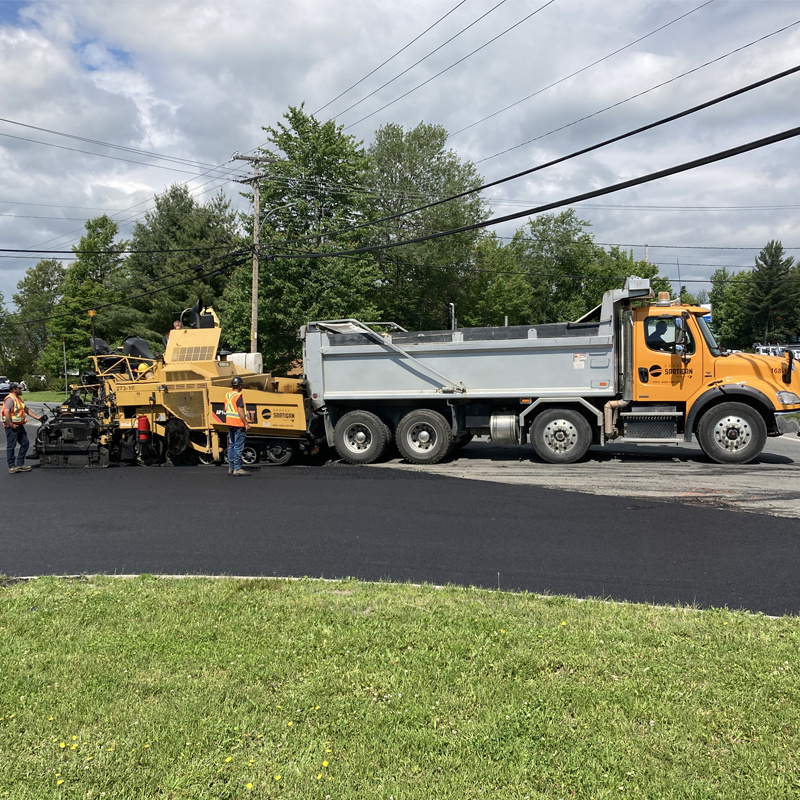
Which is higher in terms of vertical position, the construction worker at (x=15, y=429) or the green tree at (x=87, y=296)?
the green tree at (x=87, y=296)

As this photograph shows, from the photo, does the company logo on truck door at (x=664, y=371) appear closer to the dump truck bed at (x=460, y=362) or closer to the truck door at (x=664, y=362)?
the truck door at (x=664, y=362)

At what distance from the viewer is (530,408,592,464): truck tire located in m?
12.2

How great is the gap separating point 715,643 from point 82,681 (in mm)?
3599

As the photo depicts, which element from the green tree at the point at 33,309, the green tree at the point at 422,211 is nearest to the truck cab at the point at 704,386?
the green tree at the point at 422,211

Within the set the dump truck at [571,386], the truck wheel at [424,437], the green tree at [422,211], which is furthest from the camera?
the green tree at [422,211]

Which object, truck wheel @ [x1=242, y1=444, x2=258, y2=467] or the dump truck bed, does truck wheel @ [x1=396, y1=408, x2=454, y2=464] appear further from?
truck wheel @ [x1=242, y1=444, x2=258, y2=467]

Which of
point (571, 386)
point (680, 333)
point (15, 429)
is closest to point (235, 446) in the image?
point (15, 429)

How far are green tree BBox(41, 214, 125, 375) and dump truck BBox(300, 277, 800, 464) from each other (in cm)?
3625

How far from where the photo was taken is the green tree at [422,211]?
41312 millimetres

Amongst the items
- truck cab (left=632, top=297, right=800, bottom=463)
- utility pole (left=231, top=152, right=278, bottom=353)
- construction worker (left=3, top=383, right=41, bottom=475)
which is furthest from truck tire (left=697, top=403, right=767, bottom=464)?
utility pole (left=231, top=152, right=278, bottom=353)

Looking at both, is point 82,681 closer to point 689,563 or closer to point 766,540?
point 689,563

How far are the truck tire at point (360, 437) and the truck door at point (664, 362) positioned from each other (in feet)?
15.3

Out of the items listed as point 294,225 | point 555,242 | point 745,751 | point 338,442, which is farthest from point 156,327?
point 745,751

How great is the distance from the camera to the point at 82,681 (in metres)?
3.83
